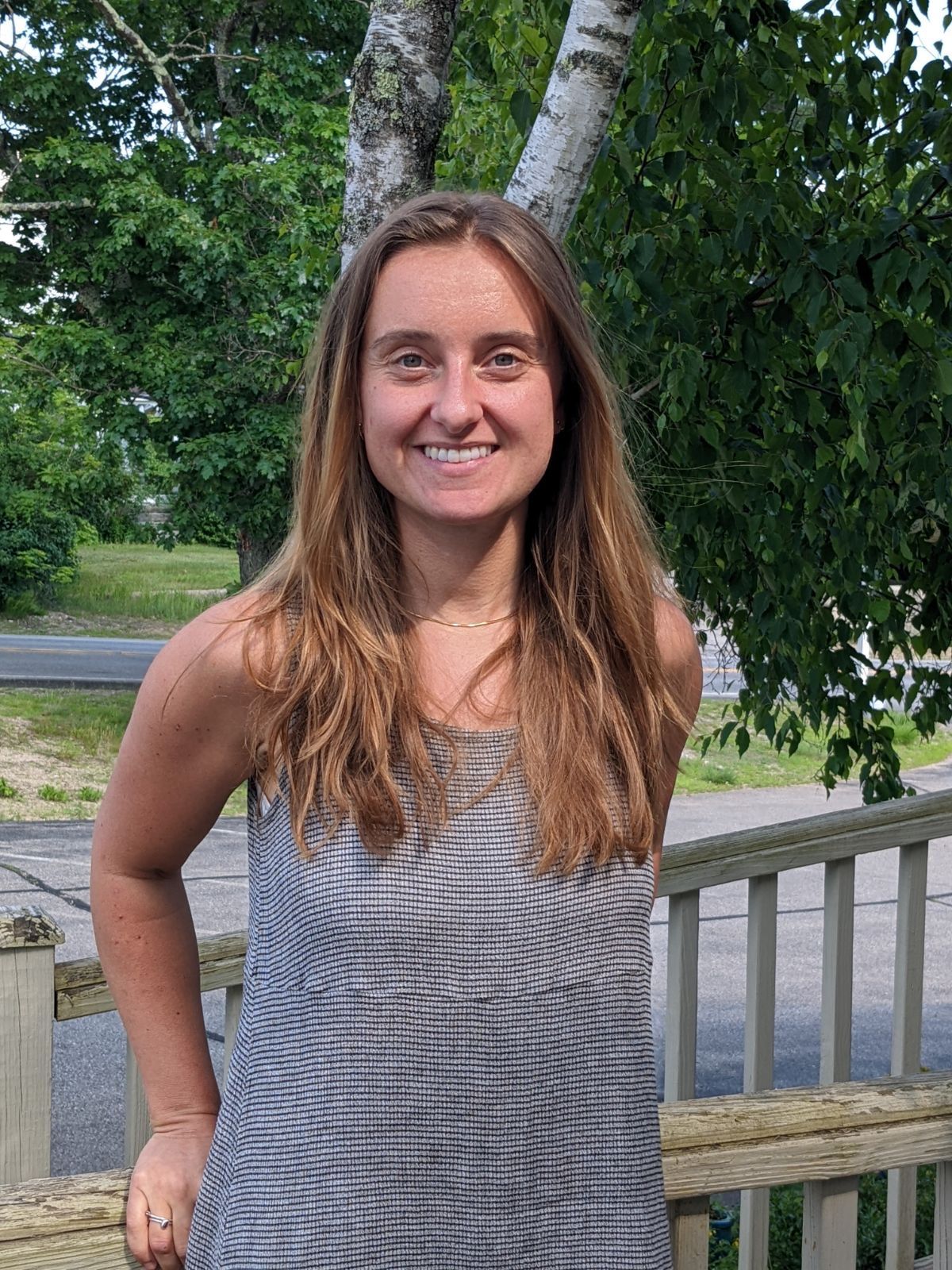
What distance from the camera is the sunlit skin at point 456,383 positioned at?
1.33 metres

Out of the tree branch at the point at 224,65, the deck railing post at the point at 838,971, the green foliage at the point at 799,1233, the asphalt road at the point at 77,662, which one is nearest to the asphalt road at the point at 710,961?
the green foliage at the point at 799,1233

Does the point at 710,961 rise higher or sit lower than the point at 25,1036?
lower

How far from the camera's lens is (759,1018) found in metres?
2.40

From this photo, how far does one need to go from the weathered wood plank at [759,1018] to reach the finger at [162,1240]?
134 centimetres

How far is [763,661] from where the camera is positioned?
3.77m

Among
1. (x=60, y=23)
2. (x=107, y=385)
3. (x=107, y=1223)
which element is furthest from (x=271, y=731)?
(x=60, y=23)

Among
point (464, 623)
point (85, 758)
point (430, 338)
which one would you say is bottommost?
point (85, 758)

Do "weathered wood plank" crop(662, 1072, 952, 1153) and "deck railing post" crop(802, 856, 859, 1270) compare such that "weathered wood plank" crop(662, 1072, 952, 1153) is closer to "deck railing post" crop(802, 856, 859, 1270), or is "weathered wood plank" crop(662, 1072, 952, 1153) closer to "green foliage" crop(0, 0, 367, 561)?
"deck railing post" crop(802, 856, 859, 1270)

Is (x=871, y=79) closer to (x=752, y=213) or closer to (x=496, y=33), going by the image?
(x=752, y=213)

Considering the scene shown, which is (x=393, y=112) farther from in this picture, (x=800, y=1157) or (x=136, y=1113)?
(x=800, y=1157)

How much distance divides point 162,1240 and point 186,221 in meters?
12.4

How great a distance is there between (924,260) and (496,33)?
159cm

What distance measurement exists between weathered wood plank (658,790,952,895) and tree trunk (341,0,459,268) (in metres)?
1.21

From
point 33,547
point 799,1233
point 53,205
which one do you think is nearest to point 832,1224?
point 799,1233
